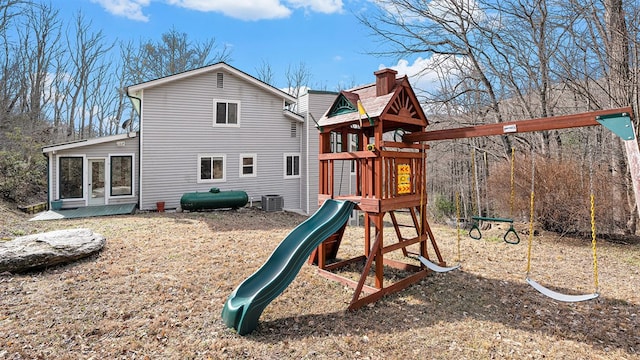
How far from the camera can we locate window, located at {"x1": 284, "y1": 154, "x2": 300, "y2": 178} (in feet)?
50.0

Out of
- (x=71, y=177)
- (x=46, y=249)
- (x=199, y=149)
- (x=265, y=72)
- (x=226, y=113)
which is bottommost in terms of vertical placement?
(x=46, y=249)

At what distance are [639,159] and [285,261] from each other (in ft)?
12.9

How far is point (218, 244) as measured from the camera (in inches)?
292

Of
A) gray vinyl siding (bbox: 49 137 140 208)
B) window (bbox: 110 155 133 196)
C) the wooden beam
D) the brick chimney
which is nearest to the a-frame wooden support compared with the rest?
the wooden beam

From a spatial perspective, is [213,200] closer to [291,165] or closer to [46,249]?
[291,165]

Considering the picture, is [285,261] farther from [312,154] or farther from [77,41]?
[77,41]

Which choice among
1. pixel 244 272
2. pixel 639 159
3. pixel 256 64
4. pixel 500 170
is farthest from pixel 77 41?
pixel 639 159

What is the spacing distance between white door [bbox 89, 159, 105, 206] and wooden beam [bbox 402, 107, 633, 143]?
1228 cm

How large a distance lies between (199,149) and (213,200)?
Answer: 94.0 inches

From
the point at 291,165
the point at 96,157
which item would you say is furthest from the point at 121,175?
the point at 291,165

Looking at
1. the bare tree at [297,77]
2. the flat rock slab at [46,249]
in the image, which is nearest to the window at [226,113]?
the flat rock slab at [46,249]

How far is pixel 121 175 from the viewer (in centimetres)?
1260

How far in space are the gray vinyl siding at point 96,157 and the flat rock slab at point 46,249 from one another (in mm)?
6721

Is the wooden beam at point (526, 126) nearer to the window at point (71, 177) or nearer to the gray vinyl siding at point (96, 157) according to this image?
the gray vinyl siding at point (96, 157)
